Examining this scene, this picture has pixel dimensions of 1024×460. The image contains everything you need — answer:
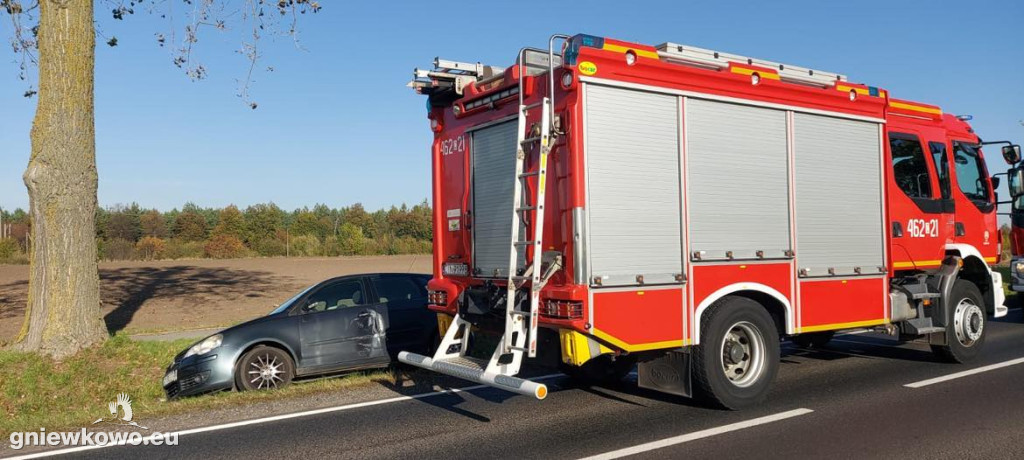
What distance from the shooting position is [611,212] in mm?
6180

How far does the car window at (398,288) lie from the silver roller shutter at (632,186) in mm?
4455

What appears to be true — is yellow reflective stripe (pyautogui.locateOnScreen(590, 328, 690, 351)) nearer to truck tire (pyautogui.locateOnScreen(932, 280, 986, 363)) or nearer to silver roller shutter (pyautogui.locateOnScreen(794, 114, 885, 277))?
silver roller shutter (pyautogui.locateOnScreen(794, 114, 885, 277))

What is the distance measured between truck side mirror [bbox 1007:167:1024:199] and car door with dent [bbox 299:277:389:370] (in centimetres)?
836

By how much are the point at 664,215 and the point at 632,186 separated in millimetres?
418

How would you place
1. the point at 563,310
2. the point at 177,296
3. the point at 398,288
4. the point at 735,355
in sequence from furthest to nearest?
the point at 177,296
the point at 398,288
the point at 735,355
the point at 563,310

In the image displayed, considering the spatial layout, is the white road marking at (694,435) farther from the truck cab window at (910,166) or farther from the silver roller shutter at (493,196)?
the truck cab window at (910,166)

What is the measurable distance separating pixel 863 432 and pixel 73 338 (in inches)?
386

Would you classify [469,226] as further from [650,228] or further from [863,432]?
[863,432]

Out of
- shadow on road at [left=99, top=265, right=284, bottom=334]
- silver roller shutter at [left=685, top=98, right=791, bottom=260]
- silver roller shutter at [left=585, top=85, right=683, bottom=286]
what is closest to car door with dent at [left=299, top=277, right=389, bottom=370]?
silver roller shutter at [left=585, top=85, right=683, bottom=286]

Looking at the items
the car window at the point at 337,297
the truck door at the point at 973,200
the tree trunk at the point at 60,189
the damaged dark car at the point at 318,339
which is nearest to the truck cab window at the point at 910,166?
the truck door at the point at 973,200

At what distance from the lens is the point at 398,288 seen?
33.0 ft

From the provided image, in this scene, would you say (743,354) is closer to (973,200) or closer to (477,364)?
(477,364)

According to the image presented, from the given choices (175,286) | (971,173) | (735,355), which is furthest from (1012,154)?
(175,286)

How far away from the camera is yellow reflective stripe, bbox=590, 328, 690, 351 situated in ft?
19.7
